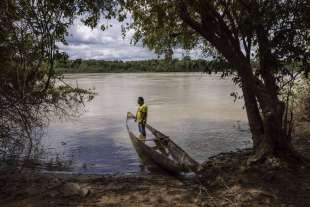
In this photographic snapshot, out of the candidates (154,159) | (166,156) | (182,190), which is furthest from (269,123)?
(154,159)

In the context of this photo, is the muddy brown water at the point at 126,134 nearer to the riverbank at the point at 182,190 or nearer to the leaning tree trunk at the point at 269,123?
the riverbank at the point at 182,190

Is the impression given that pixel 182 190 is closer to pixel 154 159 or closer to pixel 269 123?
pixel 269 123

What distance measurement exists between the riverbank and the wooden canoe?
1.02 metres

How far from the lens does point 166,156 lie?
35.6ft

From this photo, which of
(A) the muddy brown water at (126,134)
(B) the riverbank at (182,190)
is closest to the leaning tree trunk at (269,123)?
(B) the riverbank at (182,190)

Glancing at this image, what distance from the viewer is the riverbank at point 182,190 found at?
6.97 m

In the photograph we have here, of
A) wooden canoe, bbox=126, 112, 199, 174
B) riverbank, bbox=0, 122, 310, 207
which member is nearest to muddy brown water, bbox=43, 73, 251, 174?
wooden canoe, bbox=126, 112, 199, 174

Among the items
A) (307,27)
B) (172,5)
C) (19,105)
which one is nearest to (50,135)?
(19,105)

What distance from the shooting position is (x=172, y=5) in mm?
8578

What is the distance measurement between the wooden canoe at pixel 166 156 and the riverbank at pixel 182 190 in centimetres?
102

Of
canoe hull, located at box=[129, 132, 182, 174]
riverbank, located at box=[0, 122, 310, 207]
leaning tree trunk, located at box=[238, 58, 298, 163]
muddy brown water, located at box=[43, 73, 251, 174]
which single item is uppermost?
leaning tree trunk, located at box=[238, 58, 298, 163]

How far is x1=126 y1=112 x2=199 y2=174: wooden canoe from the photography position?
9969 millimetres

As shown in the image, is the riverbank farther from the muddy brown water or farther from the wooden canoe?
the muddy brown water

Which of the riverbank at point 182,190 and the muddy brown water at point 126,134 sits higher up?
the riverbank at point 182,190
